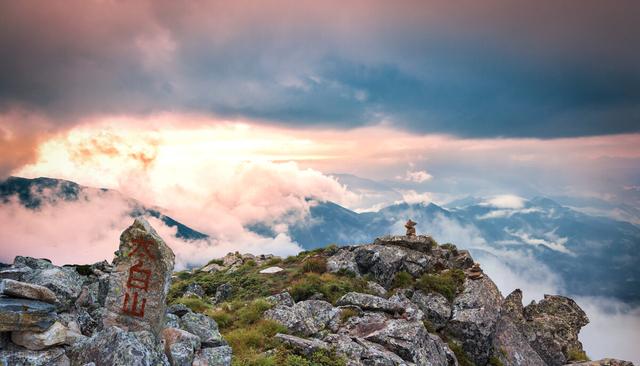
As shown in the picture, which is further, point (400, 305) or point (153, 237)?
point (400, 305)

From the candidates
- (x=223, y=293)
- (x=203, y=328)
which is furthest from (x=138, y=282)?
(x=223, y=293)

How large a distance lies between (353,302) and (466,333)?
30.7 ft

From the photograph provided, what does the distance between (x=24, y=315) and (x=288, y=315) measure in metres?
12.6

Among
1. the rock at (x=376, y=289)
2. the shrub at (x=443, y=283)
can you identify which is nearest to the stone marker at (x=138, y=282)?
the rock at (x=376, y=289)

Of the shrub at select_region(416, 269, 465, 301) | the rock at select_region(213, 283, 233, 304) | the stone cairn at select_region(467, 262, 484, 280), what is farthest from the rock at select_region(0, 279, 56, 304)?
the stone cairn at select_region(467, 262, 484, 280)

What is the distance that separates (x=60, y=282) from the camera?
16.5 meters

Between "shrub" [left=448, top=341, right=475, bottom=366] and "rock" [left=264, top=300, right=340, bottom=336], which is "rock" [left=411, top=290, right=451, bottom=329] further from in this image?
"rock" [left=264, top=300, right=340, bottom=336]

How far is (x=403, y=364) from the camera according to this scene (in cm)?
1767

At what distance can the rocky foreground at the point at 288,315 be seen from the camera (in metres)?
13.2

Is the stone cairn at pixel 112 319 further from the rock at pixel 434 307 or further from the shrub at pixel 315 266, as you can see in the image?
the shrub at pixel 315 266

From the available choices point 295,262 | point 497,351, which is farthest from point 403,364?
point 295,262

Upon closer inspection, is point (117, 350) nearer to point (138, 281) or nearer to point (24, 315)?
point (138, 281)

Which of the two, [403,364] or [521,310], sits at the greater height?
[403,364]

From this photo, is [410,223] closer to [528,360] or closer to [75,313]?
[528,360]
